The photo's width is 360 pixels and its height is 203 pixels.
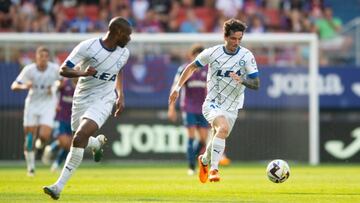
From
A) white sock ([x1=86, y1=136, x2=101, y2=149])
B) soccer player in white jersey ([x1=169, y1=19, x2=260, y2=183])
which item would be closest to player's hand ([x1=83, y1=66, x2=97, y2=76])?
soccer player in white jersey ([x1=169, y1=19, x2=260, y2=183])

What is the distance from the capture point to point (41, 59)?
19672 millimetres

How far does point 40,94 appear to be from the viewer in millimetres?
20016

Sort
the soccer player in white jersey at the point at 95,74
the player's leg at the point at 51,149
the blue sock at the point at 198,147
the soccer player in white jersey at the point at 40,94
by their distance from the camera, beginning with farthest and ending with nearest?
1. the player's leg at the point at 51,149
2. the blue sock at the point at 198,147
3. the soccer player in white jersey at the point at 40,94
4. the soccer player in white jersey at the point at 95,74

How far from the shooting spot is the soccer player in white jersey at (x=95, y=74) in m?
12.0

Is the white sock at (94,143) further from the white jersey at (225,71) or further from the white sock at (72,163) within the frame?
the white sock at (72,163)

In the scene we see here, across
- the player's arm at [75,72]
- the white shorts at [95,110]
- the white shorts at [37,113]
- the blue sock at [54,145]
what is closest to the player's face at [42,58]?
the white shorts at [37,113]

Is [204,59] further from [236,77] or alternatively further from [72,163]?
[72,163]

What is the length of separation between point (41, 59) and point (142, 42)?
6076 mm

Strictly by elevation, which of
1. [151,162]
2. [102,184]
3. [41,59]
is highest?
[41,59]

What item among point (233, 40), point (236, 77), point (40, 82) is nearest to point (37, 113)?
point (40, 82)

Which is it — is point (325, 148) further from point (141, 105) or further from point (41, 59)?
point (41, 59)

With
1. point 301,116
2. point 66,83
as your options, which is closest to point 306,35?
point 301,116

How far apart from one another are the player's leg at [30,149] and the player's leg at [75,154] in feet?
22.2

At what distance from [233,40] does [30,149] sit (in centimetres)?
654
